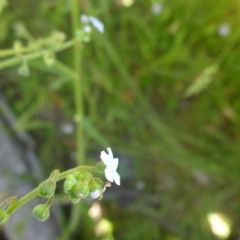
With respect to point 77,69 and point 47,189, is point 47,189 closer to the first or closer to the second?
point 47,189

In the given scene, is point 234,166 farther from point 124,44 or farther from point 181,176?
point 124,44

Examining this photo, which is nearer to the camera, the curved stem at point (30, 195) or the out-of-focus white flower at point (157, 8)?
the curved stem at point (30, 195)

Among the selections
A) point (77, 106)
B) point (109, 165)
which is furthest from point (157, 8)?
point (109, 165)

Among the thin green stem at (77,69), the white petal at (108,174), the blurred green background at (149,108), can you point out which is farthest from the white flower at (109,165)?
the blurred green background at (149,108)

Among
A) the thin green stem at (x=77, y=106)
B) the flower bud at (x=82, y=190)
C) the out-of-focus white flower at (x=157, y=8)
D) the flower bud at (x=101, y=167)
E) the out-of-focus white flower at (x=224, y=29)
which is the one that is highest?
the out-of-focus white flower at (x=157, y=8)

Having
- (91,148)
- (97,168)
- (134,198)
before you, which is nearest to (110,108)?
(91,148)

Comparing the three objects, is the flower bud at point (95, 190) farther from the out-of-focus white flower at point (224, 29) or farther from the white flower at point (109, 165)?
the out-of-focus white flower at point (224, 29)

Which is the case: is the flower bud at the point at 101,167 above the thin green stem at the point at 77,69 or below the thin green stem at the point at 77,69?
below
